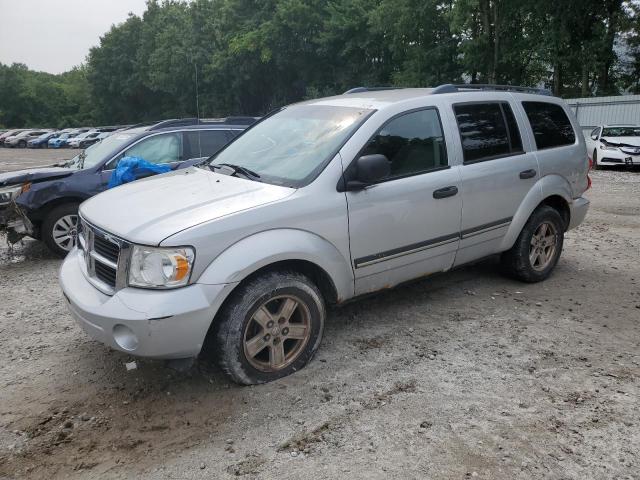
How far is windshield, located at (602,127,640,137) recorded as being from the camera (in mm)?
16758

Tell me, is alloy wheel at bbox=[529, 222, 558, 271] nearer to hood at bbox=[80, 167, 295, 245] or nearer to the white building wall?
hood at bbox=[80, 167, 295, 245]

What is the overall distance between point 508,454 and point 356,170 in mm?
1984

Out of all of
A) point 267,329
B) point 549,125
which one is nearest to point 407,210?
point 267,329

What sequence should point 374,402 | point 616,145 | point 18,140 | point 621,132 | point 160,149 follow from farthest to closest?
point 18,140 < point 621,132 < point 616,145 < point 160,149 < point 374,402

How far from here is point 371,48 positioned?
113 ft

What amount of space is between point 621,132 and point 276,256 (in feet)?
56.0

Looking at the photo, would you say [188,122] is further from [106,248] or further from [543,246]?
[543,246]

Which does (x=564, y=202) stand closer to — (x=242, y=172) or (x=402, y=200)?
(x=402, y=200)

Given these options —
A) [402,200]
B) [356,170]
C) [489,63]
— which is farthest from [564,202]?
[489,63]

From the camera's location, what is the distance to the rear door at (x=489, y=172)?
4.45 metres

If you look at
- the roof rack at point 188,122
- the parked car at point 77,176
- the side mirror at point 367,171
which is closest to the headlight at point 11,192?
the parked car at point 77,176

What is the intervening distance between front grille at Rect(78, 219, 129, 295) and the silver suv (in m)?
0.01

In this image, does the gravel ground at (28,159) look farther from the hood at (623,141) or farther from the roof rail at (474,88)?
the hood at (623,141)

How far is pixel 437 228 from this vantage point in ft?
13.9
